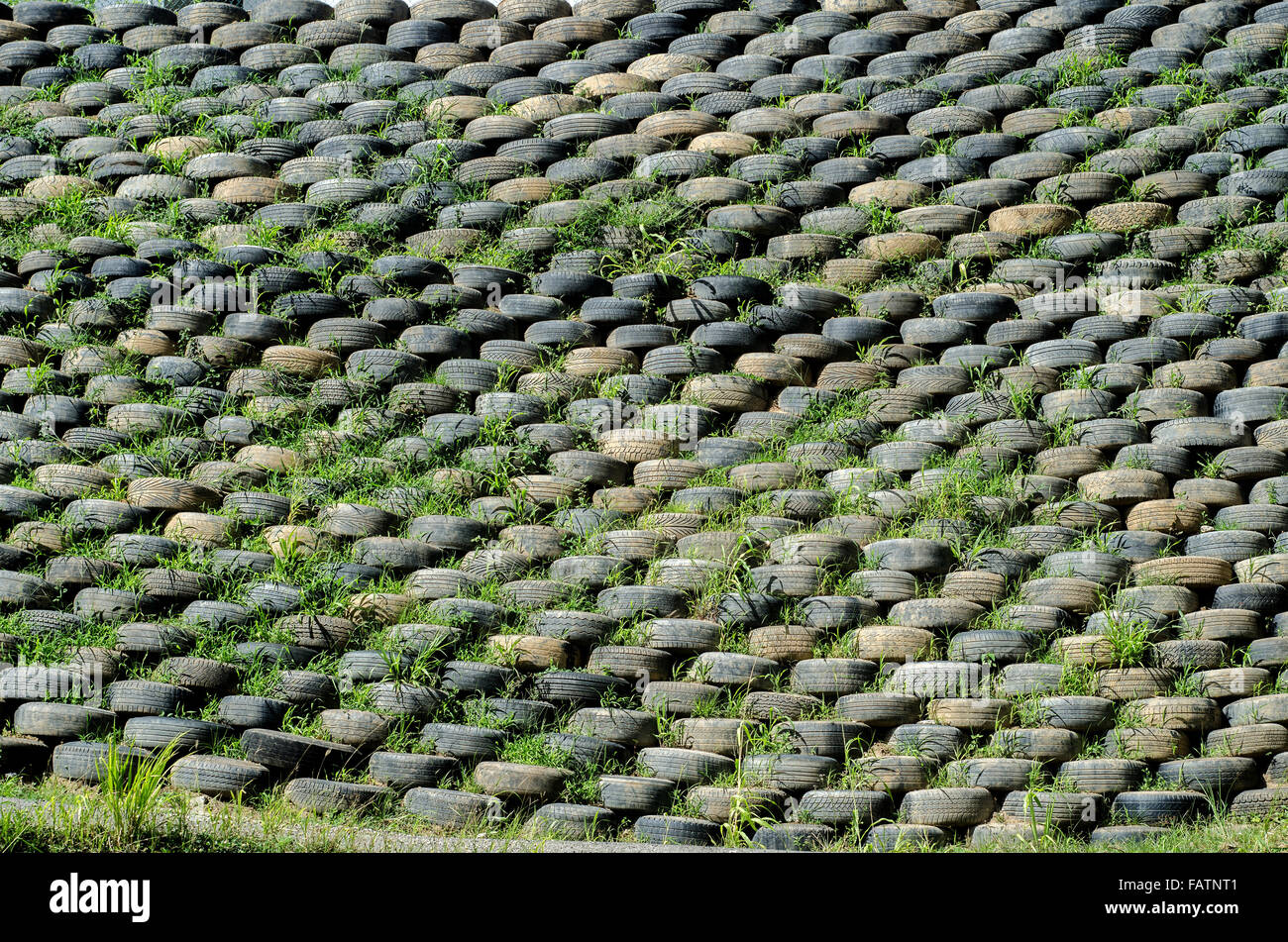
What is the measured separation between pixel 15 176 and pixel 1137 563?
552 centimetres

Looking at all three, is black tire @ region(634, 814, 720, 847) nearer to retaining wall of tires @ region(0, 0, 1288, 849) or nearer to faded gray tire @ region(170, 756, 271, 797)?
retaining wall of tires @ region(0, 0, 1288, 849)

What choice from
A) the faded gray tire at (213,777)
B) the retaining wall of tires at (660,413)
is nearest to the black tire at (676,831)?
the retaining wall of tires at (660,413)

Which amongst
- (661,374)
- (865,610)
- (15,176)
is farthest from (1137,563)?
(15,176)

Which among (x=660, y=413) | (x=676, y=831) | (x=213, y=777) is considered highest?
(x=660, y=413)

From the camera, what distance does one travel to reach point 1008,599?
14.8ft

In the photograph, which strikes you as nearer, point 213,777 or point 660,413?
point 213,777

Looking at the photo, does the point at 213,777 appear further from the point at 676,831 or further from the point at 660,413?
the point at 660,413

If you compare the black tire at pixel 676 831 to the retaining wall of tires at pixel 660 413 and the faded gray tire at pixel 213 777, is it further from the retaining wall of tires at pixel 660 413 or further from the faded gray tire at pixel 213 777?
the faded gray tire at pixel 213 777

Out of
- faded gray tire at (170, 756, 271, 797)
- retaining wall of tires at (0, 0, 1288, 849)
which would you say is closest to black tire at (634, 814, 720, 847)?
retaining wall of tires at (0, 0, 1288, 849)

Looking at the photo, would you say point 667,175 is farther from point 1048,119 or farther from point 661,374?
point 1048,119

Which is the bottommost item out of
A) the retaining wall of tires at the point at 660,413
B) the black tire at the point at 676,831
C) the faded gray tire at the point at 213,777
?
the black tire at the point at 676,831

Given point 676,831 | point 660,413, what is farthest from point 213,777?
point 660,413

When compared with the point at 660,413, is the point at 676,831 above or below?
below
